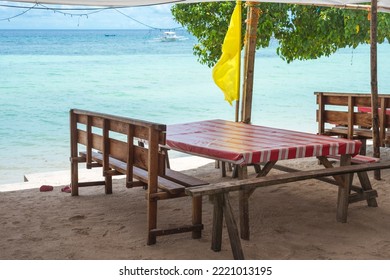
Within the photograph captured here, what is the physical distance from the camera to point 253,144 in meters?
4.40

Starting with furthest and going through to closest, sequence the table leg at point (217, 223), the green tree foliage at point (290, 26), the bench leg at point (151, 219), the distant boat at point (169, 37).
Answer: the distant boat at point (169, 37) < the green tree foliage at point (290, 26) < the bench leg at point (151, 219) < the table leg at point (217, 223)

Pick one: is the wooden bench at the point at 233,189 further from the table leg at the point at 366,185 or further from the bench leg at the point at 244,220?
the table leg at the point at 366,185

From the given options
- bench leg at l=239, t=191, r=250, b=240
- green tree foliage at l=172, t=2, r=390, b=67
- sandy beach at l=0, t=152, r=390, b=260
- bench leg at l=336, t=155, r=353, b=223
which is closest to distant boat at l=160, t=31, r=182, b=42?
green tree foliage at l=172, t=2, r=390, b=67

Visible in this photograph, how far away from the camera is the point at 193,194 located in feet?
11.4

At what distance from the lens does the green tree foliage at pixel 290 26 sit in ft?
31.7

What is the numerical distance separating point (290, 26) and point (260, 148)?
6.36 m

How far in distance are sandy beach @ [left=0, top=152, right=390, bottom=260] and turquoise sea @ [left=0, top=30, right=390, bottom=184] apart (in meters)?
5.20

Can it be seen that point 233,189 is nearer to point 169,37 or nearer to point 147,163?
point 147,163

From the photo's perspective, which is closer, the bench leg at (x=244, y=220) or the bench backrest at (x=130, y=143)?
the bench backrest at (x=130, y=143)

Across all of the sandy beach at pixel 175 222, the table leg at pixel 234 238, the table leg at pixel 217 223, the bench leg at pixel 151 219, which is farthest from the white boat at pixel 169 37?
the table leg at pixel 234 238

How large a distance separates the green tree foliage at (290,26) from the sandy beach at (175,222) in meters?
4.39

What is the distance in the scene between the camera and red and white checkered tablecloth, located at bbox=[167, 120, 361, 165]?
4102mm

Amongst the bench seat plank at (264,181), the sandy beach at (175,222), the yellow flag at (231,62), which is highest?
the yellow flag at (231,62)
